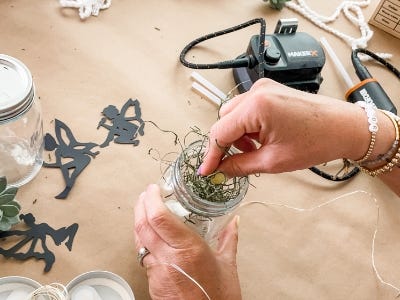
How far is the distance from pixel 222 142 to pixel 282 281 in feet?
0.90

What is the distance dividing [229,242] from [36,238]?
0.28 m

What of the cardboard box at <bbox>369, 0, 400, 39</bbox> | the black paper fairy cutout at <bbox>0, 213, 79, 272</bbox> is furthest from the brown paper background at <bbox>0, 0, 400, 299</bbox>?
the cardboard box at <bbox>369, 0, 400, 39</bbox>

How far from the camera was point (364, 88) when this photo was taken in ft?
3.04

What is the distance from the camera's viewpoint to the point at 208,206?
0.63 m

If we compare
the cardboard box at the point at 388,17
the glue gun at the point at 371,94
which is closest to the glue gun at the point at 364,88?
the glue gun at the point at 371,94

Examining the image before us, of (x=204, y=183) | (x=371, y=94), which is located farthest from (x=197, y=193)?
Answer: (x=371, y=94)

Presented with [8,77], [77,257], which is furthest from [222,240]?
[8,77]

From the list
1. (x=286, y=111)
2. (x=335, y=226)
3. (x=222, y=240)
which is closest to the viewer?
(x=286, y=111)

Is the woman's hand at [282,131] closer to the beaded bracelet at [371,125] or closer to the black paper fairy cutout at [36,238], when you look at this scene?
the beaded bracelet at [371,125]

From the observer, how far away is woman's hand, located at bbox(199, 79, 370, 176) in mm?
585

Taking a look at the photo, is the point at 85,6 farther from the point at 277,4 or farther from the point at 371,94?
the point at 371,94

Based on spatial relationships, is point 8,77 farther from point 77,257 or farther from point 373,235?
point 373,235

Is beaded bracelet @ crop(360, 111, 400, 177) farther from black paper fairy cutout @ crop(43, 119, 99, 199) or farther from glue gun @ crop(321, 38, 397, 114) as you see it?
black paper fairy cutout @ crop(43, 119, 99, 199)

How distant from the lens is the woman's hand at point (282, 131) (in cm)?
58
